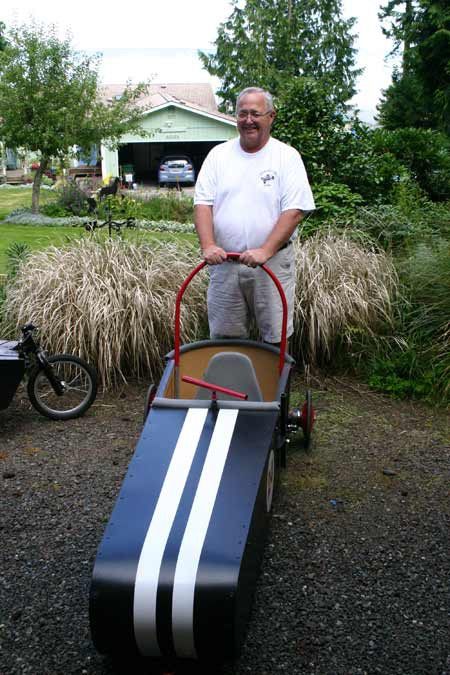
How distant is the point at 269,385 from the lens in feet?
13.3

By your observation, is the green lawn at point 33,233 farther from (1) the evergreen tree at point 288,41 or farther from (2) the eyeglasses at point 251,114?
(1) the evergreen tree at point 288,41

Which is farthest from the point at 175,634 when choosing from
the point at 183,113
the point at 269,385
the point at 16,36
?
the point at 183,113

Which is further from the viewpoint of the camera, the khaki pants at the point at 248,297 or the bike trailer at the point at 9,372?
the bike trailer at the point at 9,372

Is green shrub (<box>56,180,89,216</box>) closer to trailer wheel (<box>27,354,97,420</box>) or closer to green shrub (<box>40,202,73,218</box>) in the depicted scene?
green shrub (<box>40,202,73,218</box>)

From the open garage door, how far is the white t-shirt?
28.5m

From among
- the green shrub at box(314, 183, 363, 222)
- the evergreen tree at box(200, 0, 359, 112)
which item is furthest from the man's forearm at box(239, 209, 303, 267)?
the evergreen tree at box(200, 0, 359, 112)

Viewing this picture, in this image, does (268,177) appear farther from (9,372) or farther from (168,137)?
(168,137)

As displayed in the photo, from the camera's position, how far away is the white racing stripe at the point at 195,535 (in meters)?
2.45

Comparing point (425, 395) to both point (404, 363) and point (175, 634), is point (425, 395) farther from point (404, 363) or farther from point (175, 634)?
point (175, 634)

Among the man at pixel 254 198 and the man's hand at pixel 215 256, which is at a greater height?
the man at pixel 254 198

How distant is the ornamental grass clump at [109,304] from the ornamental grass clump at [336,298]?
0.81 metres

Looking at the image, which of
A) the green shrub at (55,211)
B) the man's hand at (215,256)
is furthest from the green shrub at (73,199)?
the man's hand at (215,256)

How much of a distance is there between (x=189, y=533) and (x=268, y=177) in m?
2.17

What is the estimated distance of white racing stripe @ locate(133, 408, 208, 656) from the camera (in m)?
2.46
